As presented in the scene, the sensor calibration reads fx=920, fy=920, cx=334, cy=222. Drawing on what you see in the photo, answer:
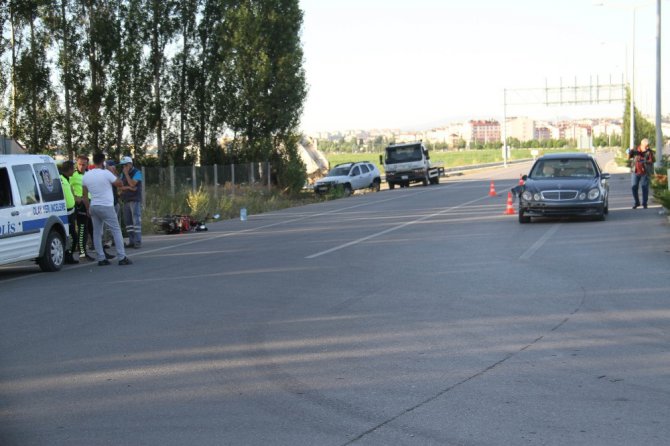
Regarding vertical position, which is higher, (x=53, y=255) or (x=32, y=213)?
(x=32, y=213)

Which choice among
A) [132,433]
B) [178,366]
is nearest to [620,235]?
[178,366]

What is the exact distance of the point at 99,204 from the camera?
15.9m

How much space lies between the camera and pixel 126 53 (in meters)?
33.0

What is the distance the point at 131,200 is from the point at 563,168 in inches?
408

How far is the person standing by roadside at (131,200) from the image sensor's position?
62.2 ft

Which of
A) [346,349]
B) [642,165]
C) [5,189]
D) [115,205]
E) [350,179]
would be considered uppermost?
[5,189]

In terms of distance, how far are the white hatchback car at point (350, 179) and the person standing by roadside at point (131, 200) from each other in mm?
24484

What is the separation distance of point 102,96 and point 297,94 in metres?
10.8

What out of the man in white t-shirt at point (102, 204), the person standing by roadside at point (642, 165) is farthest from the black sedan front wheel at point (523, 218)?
the man in white t-shirt at point (102, 204)

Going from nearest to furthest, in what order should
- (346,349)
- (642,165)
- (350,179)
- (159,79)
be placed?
1. (346,349)
2. (642,165)
3. (159,79)
4. (350,179)

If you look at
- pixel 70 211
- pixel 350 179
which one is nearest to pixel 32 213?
pixel 70 211

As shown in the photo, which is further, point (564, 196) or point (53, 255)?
point (564, 196)

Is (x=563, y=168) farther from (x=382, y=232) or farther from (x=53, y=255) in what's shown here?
(x=53, y=255)

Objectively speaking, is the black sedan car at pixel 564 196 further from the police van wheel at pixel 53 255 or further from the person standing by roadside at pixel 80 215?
the police van wheel at pixel 53 255
